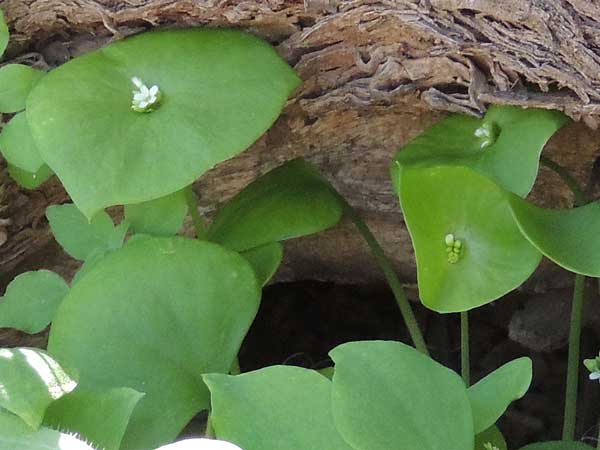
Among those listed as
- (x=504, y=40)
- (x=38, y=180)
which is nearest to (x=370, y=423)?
(x=504, y=40)

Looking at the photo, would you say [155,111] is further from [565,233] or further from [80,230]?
[565,233]

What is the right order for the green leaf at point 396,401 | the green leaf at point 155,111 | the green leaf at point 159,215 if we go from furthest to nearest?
the green leaf at point 159,215 → the green leaf at point 155,111 → the green leaf at point 396,401

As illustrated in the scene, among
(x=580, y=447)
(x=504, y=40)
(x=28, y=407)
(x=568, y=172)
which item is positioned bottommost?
(x=580, y=447)

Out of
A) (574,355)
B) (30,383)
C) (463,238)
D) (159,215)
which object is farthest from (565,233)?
(30,383)

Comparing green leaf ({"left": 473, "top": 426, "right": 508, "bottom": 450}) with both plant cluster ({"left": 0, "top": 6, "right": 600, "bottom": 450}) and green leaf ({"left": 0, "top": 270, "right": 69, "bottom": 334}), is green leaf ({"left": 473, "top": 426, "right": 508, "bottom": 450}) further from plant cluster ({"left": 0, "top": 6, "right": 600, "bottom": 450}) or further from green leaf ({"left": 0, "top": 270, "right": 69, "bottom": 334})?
green leaf ({"left": 0, "top": 270, "right": 69, "bottom": 334})

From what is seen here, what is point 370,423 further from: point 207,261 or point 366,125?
point 366,125

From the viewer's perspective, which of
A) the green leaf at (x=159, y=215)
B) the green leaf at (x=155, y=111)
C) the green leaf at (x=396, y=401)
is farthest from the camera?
the green leaf at (x=159, y=215)

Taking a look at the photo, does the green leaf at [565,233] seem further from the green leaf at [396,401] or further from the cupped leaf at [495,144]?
the green leaf at [396,401]

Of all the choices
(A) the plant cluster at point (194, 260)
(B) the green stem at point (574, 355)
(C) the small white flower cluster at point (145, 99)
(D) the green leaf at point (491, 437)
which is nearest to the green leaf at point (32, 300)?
(A) the plant cluster at point (194, 260)
